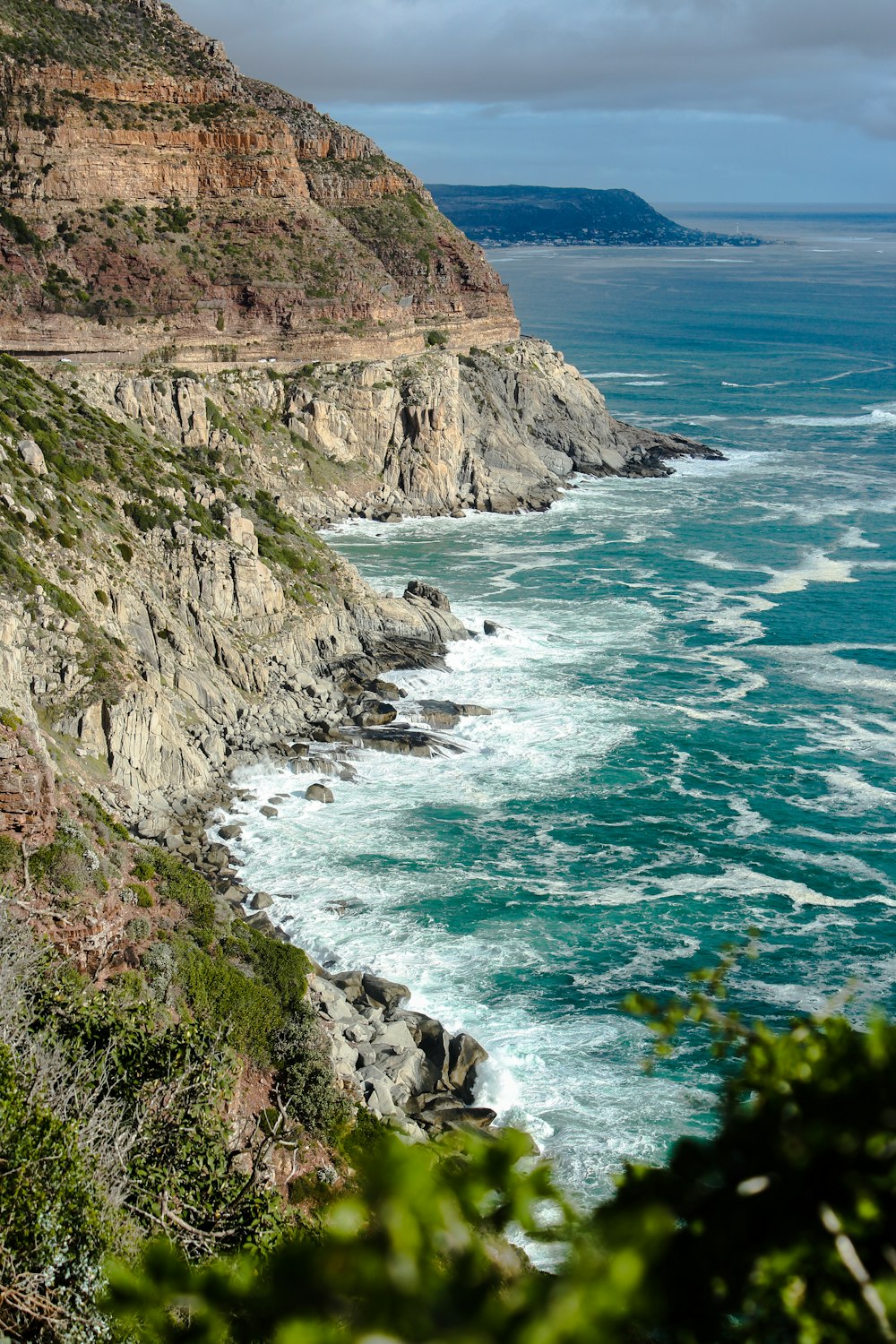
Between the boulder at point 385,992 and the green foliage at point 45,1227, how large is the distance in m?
13.8

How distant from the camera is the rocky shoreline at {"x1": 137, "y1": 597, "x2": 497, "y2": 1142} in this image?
22797 mm

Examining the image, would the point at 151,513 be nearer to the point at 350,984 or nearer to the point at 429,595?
the point at 429,595

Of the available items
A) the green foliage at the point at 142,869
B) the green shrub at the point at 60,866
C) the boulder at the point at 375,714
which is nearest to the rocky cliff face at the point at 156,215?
the boulder at the point at 375,714

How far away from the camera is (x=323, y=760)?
3888cm

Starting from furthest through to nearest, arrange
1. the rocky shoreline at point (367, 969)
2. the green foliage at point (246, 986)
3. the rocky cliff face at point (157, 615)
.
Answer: the rocky cliff face at point (157, 615)
the rocky shoreline at point (367, 969)
the green foliage at point (246, 986)

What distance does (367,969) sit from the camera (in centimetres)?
2805

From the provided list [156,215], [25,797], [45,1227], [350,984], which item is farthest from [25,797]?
[156,215]

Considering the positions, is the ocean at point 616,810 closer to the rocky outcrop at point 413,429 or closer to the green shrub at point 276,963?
the green shrub at point 276,963

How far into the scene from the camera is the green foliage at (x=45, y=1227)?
1126cm

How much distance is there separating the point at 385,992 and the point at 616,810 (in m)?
12.3

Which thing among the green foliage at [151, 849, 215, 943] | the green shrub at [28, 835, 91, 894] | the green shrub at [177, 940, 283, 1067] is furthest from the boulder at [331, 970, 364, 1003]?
the green shrub at [28, 835, 91, 894]

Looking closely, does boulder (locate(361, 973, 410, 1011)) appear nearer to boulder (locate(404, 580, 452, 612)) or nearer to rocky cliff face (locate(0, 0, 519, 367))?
boulder (locate(404, 580, 452, 612))

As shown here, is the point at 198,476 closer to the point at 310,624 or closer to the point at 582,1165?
the point at 310,624

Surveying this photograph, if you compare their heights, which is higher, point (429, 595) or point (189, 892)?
point (189, 892)
